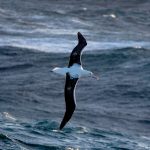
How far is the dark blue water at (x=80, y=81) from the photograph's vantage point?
42875mm

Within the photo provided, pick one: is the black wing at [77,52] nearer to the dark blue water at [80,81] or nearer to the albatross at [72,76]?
the albatross at [72,76]

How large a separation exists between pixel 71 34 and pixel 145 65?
11.8 meters

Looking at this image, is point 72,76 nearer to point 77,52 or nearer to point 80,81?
point 77,52

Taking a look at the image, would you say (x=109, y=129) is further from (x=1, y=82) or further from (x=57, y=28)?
(x=57, y=28)

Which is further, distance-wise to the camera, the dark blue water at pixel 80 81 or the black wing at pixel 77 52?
the dark blue water at pixel 80 81

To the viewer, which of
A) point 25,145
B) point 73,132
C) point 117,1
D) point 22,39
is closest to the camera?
point 25,145

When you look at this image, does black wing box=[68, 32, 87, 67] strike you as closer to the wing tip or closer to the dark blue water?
the wing tip

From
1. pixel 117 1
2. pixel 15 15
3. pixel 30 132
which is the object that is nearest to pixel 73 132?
pixel 30 132

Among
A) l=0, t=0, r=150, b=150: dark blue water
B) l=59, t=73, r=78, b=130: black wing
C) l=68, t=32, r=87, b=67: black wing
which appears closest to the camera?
l=59, t=73, r=78, b=130: black wing

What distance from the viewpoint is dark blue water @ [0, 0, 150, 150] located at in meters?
42.9

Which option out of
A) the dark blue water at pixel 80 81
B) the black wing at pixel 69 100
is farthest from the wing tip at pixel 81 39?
the dark blue water at pixel 80 81

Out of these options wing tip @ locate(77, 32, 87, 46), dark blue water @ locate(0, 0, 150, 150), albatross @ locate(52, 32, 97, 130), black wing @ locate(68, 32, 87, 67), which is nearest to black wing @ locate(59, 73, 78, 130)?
albatross @ locate(52, 32, 97, 130)

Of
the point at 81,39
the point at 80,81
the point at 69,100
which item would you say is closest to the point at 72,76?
the point at 69,100

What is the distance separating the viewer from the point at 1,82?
53844 millimetres
